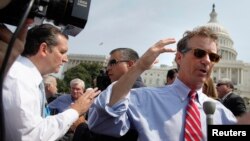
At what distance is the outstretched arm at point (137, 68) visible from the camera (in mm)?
2239

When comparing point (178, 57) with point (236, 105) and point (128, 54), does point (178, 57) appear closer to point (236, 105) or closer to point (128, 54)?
point (128, 54)

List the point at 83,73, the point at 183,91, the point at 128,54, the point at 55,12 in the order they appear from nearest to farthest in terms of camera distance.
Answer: the point at 55,12, the point at 183,91, the point at 128,54, the point at 83,73

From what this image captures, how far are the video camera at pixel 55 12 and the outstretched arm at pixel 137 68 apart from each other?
0.61 meters

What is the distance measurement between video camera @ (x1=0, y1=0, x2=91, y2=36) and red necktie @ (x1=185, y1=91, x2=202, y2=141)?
3.32 ft

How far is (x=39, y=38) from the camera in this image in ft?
9.29

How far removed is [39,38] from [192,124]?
1.27 metres

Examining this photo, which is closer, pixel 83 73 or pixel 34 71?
pixel 34 71

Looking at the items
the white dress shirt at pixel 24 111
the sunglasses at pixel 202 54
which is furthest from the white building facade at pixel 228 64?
the white dress shirt at pixel 24 111

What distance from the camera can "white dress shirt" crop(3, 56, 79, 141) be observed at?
1.98 m

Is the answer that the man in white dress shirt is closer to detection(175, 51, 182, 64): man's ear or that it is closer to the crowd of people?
the crowd of people

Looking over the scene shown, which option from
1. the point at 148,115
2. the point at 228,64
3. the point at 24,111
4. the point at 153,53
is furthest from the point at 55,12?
the point at 228,64

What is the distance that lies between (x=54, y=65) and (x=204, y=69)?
1088mm

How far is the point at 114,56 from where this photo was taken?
4508 millimetres

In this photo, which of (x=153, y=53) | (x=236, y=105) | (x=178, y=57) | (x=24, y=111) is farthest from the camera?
(x=236, y=105)
